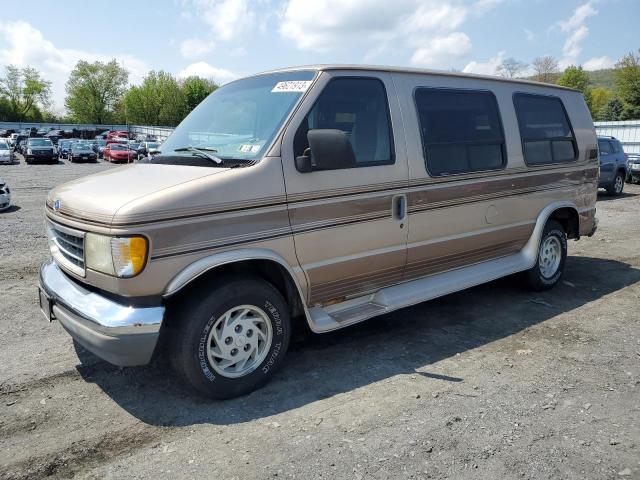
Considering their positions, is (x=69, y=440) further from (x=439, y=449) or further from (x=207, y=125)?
(x=207, y=125)

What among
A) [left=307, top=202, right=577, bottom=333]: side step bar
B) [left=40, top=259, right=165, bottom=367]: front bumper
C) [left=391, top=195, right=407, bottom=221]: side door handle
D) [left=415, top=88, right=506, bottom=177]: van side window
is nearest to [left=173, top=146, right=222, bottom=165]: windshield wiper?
[left=40, top=259, right=165, bottom=367]: front bumper

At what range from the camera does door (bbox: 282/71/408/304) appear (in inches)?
154

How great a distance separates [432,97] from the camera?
15.8 ft

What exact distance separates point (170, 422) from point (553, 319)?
3.93m

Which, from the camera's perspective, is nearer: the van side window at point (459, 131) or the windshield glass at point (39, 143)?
the van side window at point (459, 131)

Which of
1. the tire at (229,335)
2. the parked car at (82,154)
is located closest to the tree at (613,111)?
the parked car at (82,154)

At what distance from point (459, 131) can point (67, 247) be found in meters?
3.57

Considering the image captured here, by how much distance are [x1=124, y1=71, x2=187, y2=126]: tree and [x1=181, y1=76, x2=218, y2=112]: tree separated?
1.25 meters

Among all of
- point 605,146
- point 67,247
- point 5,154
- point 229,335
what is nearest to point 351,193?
point 229,335

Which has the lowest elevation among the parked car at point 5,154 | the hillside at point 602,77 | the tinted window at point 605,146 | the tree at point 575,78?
the tinted window at point 605,146

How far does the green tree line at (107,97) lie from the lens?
95.6 m

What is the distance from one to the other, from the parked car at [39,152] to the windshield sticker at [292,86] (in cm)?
3407

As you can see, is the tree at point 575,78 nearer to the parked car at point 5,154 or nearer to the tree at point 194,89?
the tree at point 194,89

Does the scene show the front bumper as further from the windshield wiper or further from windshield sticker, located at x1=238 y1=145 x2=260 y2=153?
windshield sticker, located at x1=238 y1=145 x2=260 y2=153
